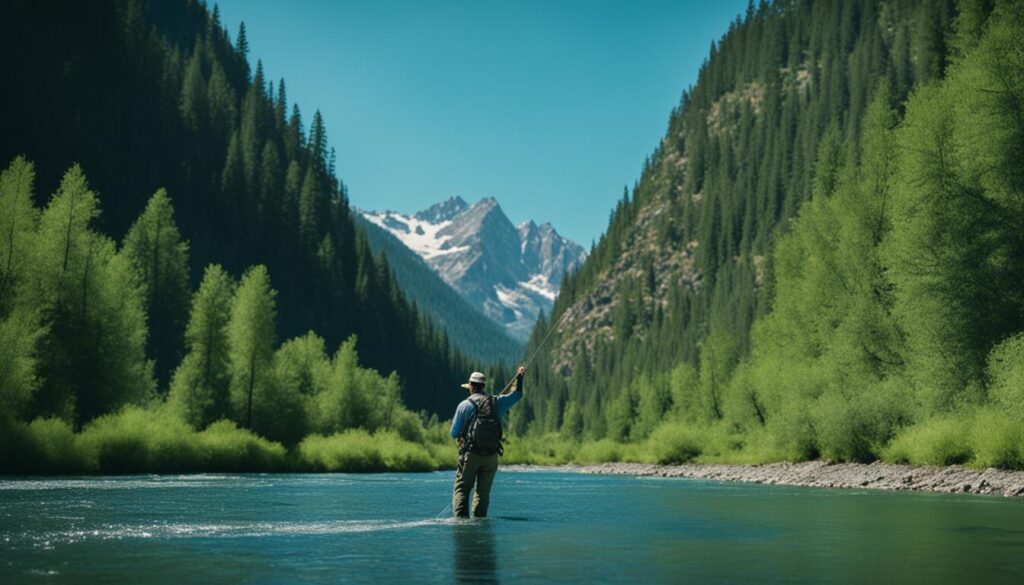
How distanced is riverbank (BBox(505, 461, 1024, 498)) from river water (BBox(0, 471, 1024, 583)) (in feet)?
11.5

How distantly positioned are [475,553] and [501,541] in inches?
82.5

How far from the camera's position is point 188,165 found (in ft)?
459

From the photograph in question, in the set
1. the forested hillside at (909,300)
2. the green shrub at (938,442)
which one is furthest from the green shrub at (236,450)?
the green shrub at (938,442)

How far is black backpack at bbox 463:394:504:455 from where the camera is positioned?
19500 millimetres

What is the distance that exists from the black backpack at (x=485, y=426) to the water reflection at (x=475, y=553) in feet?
5.58

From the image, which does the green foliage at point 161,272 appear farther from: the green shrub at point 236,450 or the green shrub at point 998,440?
the green shrub at point 998,440

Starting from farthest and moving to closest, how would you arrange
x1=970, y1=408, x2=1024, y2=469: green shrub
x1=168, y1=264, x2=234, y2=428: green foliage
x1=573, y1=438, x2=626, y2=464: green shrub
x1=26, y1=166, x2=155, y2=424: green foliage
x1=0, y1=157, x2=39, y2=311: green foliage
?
x1=573, y1=438, x2=626, y2=464: green shrub, x1=168, y1=264, x2=234, y2=428: green foliage, x1=26, y1=166, x2=155, y2=424: green foliage, x1=0, y1=157, x2=39, y2=311: green foliage, x1=970, y1=408, x2=1024, y2=469: green shrub

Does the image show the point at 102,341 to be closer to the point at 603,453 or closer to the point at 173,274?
the point at 173,274

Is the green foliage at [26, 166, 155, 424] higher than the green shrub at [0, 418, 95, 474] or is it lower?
higher

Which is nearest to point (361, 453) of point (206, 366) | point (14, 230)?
point (206, 366)

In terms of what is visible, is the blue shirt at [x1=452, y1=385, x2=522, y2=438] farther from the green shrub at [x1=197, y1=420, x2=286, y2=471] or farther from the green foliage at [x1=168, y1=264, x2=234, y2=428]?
the green foliage at [x1=168, y1=264, x2=234, y2=428]

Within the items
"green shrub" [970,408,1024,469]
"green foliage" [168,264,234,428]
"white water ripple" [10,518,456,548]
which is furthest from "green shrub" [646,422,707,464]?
"white water ripple" [10,518,456,548]

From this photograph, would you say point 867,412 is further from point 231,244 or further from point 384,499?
point 231,244

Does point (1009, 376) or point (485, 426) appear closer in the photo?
point (485, 426)
